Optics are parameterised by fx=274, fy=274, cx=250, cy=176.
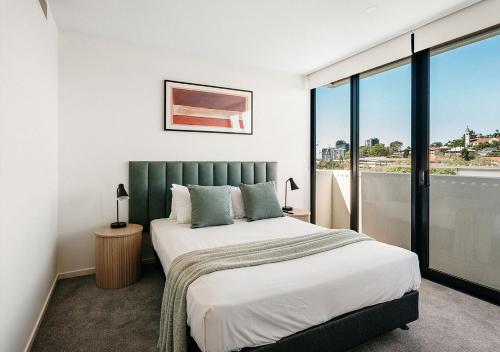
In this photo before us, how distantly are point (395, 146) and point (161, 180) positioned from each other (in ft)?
9.63

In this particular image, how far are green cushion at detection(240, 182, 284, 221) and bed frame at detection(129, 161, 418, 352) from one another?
1.84 ft

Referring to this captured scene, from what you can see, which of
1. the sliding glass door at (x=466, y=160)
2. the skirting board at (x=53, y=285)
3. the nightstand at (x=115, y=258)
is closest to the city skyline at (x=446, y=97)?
the sliding glass door at (x=466, y=160)

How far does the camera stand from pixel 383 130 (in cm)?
355

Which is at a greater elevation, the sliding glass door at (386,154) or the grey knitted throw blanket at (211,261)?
the sliding glass door at (386,154)

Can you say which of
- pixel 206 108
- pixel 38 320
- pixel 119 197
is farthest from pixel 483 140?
pixel 38 320

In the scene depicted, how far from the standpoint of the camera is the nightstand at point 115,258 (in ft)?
9.01

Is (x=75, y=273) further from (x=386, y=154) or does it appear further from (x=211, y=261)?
(x=386, y=154)

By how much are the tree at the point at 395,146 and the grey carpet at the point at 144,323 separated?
5.17 ft

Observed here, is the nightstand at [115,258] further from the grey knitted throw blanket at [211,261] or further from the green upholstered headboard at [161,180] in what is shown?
the grey knitted throw blanket at [211,261]

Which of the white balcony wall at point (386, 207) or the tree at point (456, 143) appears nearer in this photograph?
the tree at point (456, 143)

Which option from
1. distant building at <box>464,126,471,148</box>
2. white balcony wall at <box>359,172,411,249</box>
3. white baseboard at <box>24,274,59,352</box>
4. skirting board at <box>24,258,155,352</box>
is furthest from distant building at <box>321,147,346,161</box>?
white baseboard at <box>24,274,59,352</box>

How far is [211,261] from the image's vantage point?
1.80 metres

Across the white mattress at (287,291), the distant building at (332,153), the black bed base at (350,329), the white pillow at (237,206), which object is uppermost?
the distant building at (332,153)

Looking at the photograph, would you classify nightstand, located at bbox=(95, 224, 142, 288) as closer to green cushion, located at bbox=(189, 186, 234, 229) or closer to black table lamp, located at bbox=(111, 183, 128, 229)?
black table lamp, located at bbox=(111, 183, 128, 229)
